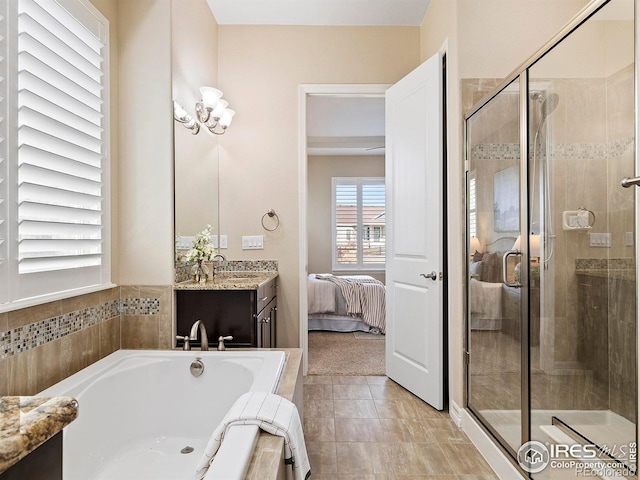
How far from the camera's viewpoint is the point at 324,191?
7465 mm

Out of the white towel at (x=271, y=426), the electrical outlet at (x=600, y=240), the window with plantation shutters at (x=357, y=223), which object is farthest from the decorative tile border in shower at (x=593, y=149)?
the window with plantation shutters at (x=357, y=223)

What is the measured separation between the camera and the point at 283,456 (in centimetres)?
134

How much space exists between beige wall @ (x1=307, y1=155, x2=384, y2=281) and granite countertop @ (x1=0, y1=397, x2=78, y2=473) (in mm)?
6845

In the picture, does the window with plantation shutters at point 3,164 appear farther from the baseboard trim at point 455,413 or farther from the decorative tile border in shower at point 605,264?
the baseboard trim at point 455,413

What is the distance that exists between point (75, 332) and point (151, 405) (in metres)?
0.52

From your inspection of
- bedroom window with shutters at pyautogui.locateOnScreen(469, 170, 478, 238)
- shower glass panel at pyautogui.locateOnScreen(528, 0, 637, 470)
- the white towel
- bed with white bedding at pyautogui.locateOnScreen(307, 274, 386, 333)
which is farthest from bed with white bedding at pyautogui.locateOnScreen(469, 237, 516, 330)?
bed with white bedding at pyautogui.locateOnScreen(307, 274, 386, 333)

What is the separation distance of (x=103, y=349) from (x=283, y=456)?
1421mm

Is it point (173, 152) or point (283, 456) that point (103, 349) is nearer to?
point (173, 152)

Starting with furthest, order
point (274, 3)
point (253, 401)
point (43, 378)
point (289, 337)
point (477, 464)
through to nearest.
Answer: point (289, 337) → point (274, 3) → point (477, 464) → point (43, 378) → point (253, 401)

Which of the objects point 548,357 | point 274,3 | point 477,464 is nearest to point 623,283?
point 548,357

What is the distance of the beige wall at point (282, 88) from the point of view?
3479mm

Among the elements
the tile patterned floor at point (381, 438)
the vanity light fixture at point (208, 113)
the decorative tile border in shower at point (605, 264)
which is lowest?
the tile patterned floor at point (381, 438)

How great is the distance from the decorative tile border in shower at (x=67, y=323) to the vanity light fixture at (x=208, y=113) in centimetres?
119

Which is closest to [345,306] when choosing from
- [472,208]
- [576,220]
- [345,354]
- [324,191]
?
[345,354]
